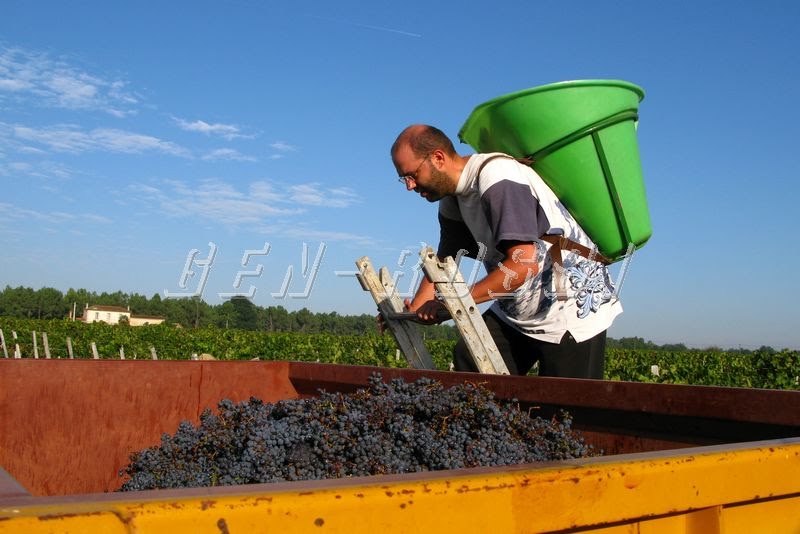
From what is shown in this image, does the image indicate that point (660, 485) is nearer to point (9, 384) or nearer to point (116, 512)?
point (116, 512)

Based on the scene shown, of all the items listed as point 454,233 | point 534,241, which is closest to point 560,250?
point 534,241

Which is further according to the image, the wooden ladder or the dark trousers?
the dark trousers

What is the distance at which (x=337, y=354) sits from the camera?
22438 millimetres

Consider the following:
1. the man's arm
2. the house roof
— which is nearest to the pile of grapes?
the man's arm

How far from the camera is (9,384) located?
90.5 inches

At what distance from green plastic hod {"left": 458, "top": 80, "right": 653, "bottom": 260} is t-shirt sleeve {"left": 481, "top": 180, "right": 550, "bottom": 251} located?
0.24 m

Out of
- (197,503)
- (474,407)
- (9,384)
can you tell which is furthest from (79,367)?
(197,503)

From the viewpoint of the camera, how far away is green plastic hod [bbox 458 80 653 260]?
10.0ft

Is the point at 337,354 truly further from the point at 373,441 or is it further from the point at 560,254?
the point at 373,441

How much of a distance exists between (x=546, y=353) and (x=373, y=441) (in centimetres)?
166

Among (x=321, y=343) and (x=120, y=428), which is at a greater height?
(x=321, y=343)

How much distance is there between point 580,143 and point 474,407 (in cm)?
154

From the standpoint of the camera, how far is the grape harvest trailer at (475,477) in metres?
0.72

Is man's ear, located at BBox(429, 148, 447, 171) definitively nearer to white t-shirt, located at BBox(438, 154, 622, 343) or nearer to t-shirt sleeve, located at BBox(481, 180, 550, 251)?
white t-shirt, located at BBox(438, 154, 622, 343)
